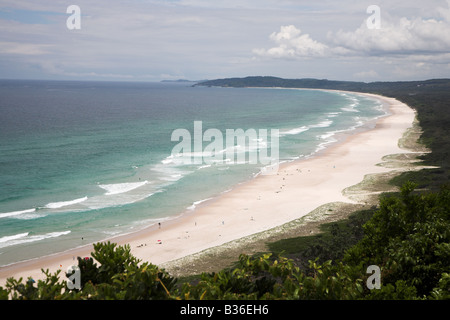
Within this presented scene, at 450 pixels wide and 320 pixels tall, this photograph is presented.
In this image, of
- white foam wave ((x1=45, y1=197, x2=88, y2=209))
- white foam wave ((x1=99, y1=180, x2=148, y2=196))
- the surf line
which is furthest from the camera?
the surf line

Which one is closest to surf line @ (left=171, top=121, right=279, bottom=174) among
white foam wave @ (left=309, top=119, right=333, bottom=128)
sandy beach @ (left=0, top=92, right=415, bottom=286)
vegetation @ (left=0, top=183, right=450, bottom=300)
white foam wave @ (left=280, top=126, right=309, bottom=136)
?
white foam wave @ (left=280, top=126, right=309, bottom=136)

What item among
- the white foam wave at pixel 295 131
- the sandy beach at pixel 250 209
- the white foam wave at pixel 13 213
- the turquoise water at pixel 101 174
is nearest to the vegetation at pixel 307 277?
Answer: the sandy beach at pixel 250 209

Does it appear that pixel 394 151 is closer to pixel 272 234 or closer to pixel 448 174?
pixel 448 174

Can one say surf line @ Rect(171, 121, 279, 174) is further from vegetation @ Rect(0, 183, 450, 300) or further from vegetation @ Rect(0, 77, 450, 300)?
vegetation @ Rect(0, 183, 450, 300)

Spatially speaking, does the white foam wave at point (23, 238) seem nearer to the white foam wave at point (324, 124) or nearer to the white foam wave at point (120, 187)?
the white foam wave at point (120, 187)

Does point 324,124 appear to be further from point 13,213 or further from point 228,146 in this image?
point 13,213
